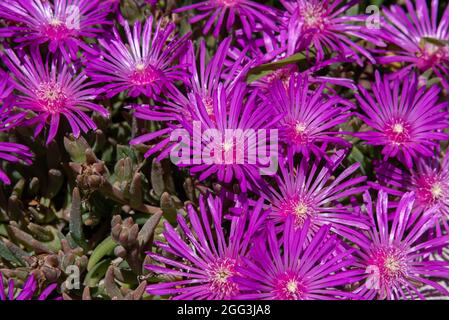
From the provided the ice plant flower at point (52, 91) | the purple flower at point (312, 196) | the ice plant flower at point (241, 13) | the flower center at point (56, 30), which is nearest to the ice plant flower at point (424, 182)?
the purple flower at point (312, 196)

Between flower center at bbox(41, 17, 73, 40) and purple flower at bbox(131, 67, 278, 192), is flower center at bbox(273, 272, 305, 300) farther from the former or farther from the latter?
flower center at bbox(41, 17, 73, 40)

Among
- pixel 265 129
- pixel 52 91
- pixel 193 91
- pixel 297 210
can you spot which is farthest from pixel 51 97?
pixel 297 210

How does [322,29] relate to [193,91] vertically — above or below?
above

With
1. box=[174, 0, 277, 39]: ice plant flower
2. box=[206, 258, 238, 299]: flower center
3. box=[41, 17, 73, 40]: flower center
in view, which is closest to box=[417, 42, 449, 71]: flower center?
box=[174, 0, 277, 39]: ice plant flower

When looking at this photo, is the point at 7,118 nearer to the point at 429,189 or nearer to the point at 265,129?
the point at 265,129

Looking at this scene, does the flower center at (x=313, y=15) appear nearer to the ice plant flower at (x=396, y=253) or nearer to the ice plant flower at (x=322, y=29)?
the ice plant flower at (x=322, y=29)

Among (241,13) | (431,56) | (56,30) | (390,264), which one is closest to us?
(390,264)

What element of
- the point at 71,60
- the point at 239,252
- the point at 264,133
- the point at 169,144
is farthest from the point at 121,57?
the point at 239,252
